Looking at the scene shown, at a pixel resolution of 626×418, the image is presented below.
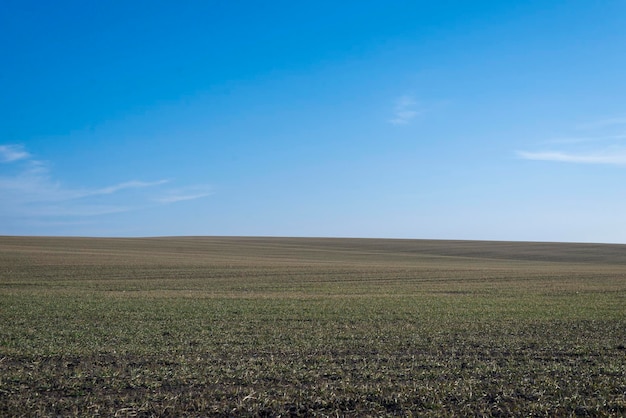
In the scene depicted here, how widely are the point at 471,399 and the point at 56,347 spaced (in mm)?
11181

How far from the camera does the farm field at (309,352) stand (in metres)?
9.66

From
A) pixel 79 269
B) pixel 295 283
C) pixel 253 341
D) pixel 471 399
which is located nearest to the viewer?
pixel 471 399

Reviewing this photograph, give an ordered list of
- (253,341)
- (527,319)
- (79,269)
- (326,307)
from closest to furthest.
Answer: (253,341) → (527,319) → (326,307) → (79,269)

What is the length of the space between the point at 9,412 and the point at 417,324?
14.0 meters

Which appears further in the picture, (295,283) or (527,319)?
(295,283)

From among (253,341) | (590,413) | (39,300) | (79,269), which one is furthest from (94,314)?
(79,269)

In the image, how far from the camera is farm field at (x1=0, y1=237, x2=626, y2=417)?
9664 millimetres

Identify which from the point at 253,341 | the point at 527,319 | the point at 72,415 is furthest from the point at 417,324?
the point at 72,415

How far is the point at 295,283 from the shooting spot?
129ft

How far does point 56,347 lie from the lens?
48.3 ft

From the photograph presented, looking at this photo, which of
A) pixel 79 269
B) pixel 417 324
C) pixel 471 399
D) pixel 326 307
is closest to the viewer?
pixel 471 399

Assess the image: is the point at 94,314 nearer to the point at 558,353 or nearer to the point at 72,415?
the point at 72,415

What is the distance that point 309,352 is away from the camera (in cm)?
1436

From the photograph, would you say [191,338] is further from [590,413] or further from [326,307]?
[590,413]
